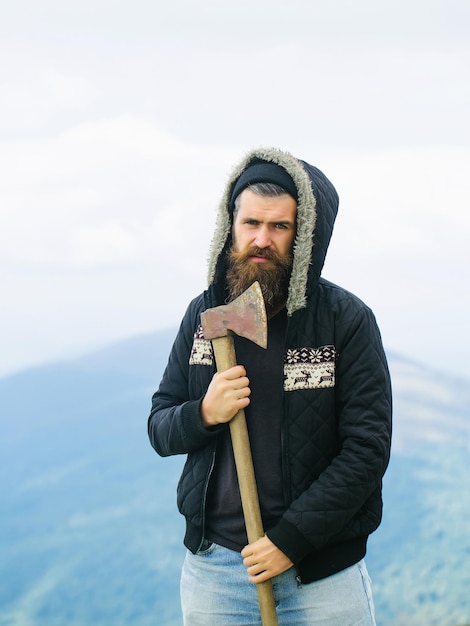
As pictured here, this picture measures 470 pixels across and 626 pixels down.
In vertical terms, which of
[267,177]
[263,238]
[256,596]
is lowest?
[256,596]

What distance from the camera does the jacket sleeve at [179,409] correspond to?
214cm

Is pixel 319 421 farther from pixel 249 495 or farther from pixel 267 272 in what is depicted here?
pixel 267 272

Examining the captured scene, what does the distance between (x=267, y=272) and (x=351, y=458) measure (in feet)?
1.93

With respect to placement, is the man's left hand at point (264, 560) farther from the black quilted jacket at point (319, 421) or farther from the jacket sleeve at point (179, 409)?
the jacket sleeve at point (179, 409)

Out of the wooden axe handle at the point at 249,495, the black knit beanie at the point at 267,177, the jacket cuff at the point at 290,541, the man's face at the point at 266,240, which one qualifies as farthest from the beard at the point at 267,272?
the jacket cuff at the point at 290,541

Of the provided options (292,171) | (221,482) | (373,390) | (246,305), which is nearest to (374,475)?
(373,390)

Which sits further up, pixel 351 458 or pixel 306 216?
pixel 306 216

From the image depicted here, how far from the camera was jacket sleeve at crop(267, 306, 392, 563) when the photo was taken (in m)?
1.98

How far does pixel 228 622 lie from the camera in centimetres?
216

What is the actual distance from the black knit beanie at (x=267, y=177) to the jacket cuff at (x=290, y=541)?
0.94 metres

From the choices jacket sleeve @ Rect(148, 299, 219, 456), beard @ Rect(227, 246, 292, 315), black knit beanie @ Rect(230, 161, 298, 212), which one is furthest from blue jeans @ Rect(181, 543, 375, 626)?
black knit beanie @ Rect(230, 161, 298, 212)

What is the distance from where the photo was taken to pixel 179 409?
7.17 ft

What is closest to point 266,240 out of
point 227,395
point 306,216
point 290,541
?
point 306,216

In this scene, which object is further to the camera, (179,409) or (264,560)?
(179,409)
